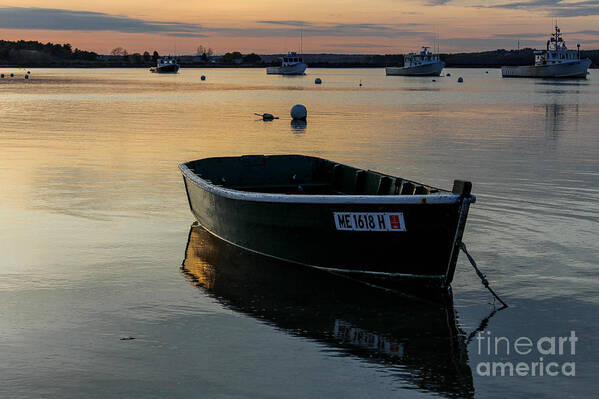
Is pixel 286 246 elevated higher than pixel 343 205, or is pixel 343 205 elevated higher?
pixel 343 205

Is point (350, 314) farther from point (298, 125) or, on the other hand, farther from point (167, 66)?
point (167, 66)

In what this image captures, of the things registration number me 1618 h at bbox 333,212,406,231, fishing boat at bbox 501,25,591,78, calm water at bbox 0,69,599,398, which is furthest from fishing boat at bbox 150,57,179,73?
registration number me 1618 h at bbox 333,212,406,231

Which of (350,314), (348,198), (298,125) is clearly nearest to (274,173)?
(348,198)

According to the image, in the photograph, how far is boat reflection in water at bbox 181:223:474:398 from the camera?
757 centimetres

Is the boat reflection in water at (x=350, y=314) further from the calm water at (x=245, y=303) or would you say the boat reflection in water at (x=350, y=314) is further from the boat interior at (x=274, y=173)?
the boat interior at (x=274, y=173)

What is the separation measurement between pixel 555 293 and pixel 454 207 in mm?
1856

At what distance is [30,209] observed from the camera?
598 inches

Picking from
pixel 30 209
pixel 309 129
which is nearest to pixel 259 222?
pixel 30 209

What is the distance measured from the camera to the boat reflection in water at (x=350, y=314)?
24.8 feet

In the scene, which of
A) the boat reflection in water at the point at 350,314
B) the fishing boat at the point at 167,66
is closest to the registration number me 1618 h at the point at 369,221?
the boat reflection in water at the point at 350,314

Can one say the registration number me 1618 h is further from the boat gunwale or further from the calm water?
the calm water

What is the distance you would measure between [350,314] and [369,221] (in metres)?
1.23

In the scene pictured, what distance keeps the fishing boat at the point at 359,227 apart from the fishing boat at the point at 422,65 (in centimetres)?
15363

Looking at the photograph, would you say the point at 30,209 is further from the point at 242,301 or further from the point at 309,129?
the point at 309,129
